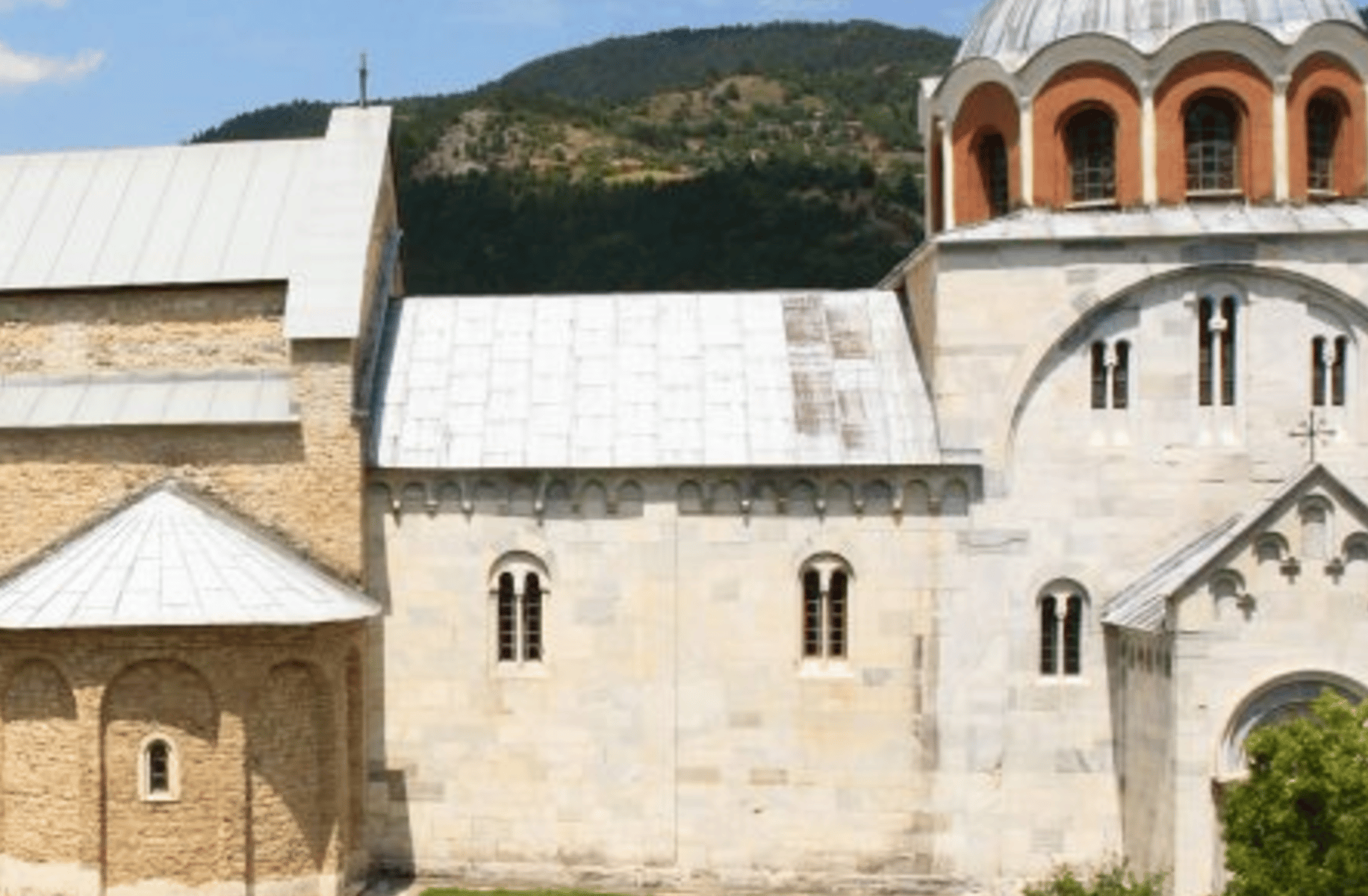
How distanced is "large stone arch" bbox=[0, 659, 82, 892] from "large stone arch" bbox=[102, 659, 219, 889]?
1.09 feet

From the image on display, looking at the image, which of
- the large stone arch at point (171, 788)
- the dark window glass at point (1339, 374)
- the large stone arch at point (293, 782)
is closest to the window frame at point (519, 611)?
the large stone arch at point (293, 782)

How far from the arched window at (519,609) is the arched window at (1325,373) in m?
8.65

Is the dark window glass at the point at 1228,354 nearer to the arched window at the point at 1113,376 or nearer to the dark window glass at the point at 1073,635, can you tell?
the arched window at the point at 1113,376

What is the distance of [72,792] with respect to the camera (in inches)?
680

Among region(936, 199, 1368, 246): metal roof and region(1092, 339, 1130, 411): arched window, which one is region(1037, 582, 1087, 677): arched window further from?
region(936, 199, 1368, 246): metal roof

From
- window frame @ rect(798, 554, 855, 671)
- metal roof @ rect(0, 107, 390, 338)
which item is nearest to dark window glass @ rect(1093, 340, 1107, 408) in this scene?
window frame @ rect(798, 554, 855, 671)

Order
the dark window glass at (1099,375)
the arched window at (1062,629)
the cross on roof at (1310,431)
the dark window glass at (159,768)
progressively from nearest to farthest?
the dark window glass at (159,768) → the cross on roof at (1310,431) → the arched window at (1062,629) → the dark window glass at (1099,375)

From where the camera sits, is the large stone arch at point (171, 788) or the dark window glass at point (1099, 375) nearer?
the large stone arch at point (171, 788)

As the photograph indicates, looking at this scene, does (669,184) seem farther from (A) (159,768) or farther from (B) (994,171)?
(A) (159,768)

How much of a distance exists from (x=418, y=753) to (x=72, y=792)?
3715mm

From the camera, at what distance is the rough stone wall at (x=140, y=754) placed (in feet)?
56.2

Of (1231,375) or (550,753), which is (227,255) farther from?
(1231,375)

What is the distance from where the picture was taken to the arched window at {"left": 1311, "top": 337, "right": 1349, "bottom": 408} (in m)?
18.5

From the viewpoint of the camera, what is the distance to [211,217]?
20312mm
